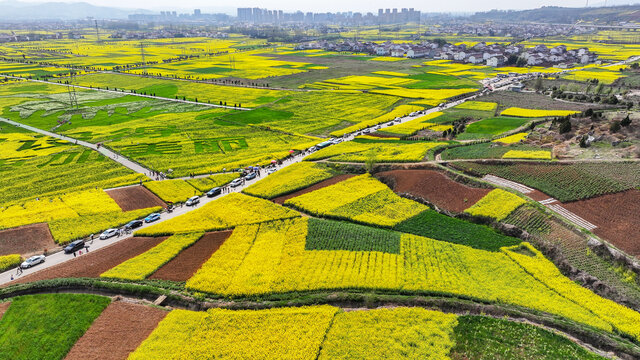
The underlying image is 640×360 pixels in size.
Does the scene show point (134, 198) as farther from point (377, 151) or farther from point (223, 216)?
point (377, 151)

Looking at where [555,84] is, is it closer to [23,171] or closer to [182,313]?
[182,313]

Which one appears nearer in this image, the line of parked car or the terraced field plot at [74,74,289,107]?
the line of parked car

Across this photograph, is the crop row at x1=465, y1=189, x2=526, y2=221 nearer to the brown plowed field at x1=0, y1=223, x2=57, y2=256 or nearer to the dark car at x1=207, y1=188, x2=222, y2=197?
the dark car at x1=207, y1=188, x2=222, y2=197

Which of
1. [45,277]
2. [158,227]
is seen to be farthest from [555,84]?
[45,277]

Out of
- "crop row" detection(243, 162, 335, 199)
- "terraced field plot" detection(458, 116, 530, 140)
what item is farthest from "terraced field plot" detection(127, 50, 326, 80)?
"crop row" detection(243, 162, 335, 199)

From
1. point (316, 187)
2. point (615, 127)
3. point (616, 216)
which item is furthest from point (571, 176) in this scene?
point (316, 187)
